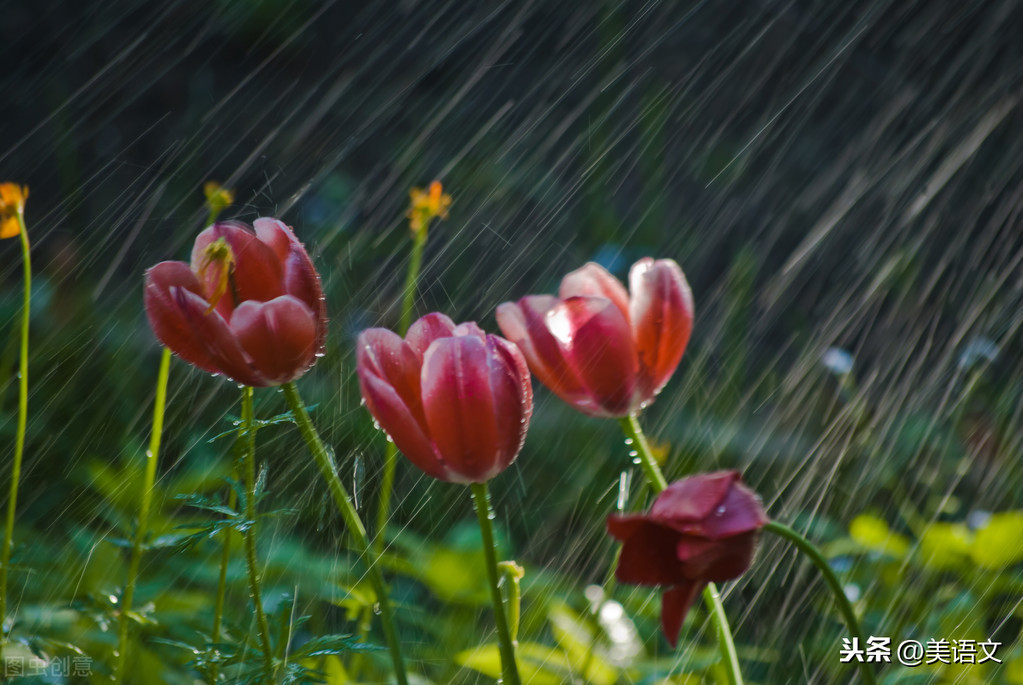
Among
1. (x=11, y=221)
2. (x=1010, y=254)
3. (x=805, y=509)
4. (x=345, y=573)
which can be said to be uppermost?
(x=11, y=221)

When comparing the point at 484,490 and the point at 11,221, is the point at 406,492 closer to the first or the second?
the point at 11,221

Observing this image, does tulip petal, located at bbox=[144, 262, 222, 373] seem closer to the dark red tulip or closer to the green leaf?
the dark red tulip

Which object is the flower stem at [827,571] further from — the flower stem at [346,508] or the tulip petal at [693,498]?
the flower stem at [346,508]

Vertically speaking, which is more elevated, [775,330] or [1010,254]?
[1010,254]

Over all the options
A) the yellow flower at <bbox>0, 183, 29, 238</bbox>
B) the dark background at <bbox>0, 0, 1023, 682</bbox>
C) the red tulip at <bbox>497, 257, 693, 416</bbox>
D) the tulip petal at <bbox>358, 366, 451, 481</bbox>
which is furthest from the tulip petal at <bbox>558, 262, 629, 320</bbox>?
the dark background at <bbox>0, 0, 1023, 682</bbox>

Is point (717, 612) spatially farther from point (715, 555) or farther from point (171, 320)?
point (171, 320)

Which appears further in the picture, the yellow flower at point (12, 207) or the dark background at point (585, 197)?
the dark background at point (585, 197)

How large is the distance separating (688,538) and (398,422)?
127mm

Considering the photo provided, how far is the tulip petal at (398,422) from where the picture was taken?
388 mm

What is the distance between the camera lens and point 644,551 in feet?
1.02

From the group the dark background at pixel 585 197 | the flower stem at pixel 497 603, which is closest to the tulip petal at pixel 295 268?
the flower stem at pixel 497 603

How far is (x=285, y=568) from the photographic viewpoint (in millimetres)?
752

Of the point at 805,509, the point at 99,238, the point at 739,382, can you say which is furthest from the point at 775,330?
the point at 99,238

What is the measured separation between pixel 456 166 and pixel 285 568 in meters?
1.57
